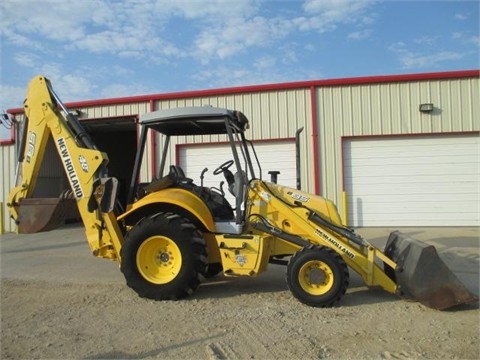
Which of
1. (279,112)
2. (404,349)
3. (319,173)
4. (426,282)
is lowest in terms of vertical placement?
(404,349)

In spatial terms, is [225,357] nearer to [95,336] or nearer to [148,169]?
[95,336]

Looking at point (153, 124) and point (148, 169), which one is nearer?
point (153, 124)

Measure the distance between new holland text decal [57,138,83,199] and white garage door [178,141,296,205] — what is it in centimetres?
704

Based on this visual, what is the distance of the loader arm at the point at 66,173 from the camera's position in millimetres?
6160

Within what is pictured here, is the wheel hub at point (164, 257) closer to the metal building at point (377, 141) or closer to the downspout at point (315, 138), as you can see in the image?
the metal building at point (377, 141)

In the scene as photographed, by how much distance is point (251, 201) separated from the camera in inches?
237

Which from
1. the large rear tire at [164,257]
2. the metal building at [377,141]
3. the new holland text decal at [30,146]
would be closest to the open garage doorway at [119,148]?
the metal building at [377,141]

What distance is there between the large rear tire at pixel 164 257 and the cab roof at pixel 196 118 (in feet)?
4.14

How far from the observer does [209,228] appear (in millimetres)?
5871

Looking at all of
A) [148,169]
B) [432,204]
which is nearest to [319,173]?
[432,204]

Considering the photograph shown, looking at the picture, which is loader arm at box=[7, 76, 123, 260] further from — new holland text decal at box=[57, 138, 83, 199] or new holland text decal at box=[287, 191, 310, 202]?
new holland text decal at box=[287, 191, 310, 202]

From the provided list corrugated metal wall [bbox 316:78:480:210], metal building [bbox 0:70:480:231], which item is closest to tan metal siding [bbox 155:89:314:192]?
metal building [bbox 0:70:480:231]

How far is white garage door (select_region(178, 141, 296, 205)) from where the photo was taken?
44.9 ft

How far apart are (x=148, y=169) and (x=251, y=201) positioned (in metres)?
8.94
